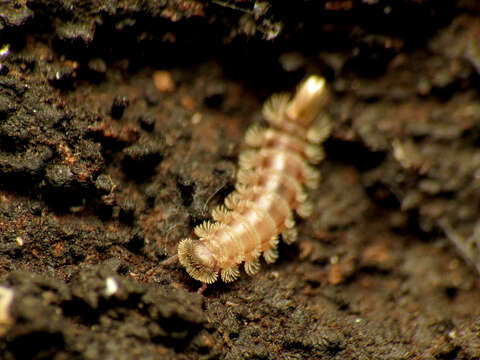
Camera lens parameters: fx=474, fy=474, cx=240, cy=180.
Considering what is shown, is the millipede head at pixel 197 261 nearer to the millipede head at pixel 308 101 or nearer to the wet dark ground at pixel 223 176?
the wet dark ground at pixel 223 176

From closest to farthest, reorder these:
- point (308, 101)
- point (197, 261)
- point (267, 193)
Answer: point (197, 261), point (267, 193), point (308, 101)

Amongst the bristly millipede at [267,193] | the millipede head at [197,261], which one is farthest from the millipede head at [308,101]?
the millipede head at [197,261]

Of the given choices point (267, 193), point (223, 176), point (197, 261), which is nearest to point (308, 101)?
point (267, 193)

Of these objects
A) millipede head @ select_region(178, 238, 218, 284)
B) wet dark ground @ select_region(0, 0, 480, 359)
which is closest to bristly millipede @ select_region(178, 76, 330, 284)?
millipede head @ select_region(178, 238, 218, 284)

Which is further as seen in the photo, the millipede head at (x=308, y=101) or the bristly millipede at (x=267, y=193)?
the millipede head at (x=308, y=101)

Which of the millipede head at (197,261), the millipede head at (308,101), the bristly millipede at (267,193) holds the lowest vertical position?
the millipede head at (197,261)

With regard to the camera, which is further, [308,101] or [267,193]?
[308,101]

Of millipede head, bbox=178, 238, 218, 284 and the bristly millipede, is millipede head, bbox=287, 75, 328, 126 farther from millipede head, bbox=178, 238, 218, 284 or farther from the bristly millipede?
millipede head, bbox=178, 238, 218, 284

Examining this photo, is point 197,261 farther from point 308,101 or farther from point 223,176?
point 308,101
